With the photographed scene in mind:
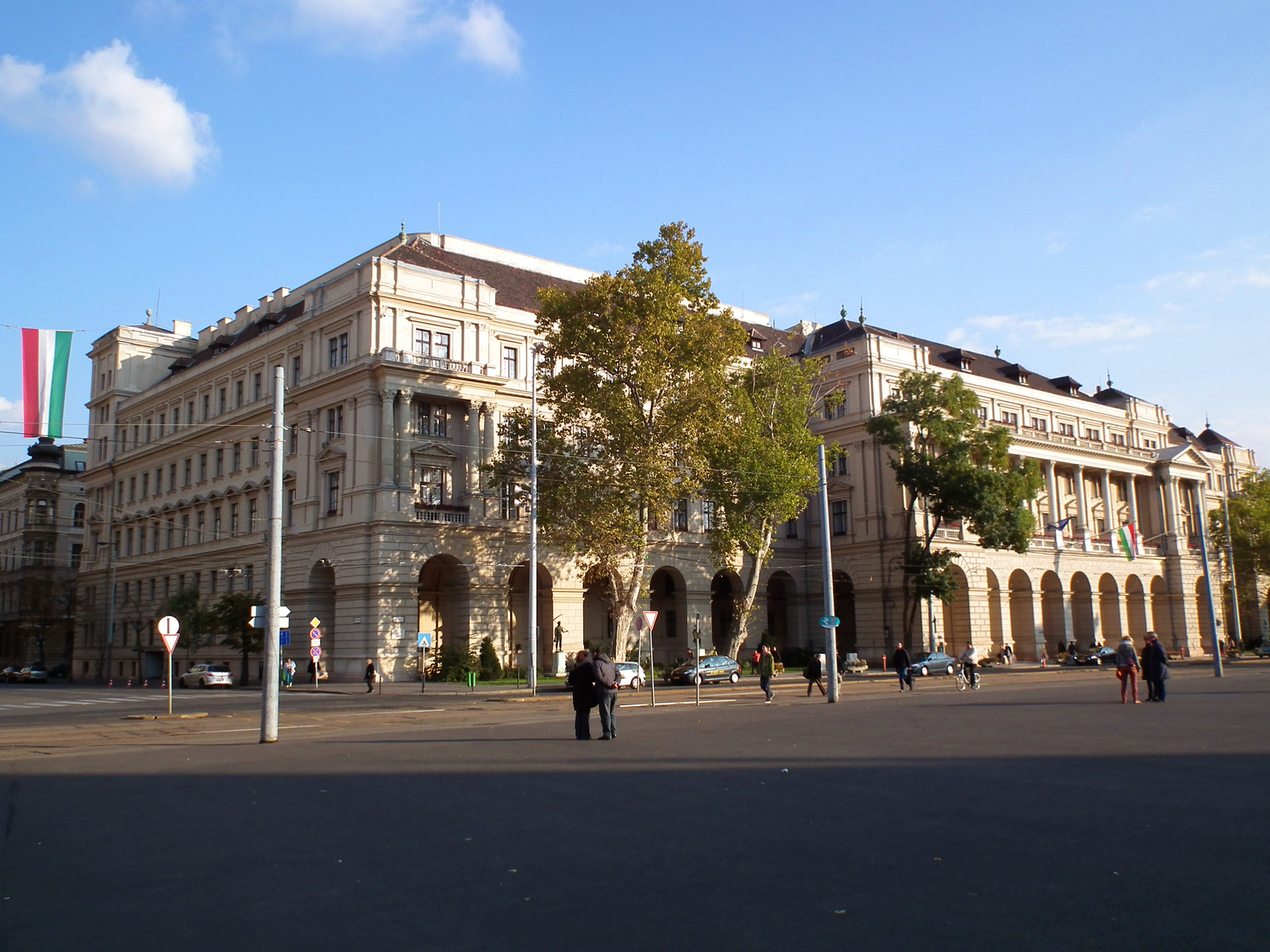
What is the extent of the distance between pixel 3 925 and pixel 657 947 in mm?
4328

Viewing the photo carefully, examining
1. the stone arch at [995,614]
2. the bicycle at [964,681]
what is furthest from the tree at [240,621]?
the stone arch at [995,614]

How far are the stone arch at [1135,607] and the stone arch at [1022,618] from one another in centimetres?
1345

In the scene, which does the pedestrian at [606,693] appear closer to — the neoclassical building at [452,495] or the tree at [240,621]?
the neoclassical building at [452,495]

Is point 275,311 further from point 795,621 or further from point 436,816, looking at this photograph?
point 436,816

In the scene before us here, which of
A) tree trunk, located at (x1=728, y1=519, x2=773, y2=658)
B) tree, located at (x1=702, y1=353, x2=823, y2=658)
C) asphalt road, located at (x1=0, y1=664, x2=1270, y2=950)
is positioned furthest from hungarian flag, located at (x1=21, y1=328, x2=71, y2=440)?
tree trunk, located at (x1=728, y1=519, x2=773, y2=658)

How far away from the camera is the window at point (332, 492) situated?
2028 inches

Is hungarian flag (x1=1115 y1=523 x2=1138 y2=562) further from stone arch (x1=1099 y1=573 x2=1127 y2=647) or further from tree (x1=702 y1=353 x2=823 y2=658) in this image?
tree (x1=702 y1=353 x2=823 y2=658)

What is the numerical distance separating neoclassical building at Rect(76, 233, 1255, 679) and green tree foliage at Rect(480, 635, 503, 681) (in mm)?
1288

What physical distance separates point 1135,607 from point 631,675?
50978 mm

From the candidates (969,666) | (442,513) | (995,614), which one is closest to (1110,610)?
(995,614)

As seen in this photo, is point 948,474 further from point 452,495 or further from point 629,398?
point 452,495

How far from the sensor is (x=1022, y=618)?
69188mm

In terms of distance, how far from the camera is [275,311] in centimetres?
6588

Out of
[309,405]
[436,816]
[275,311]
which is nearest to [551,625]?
[309,405]
